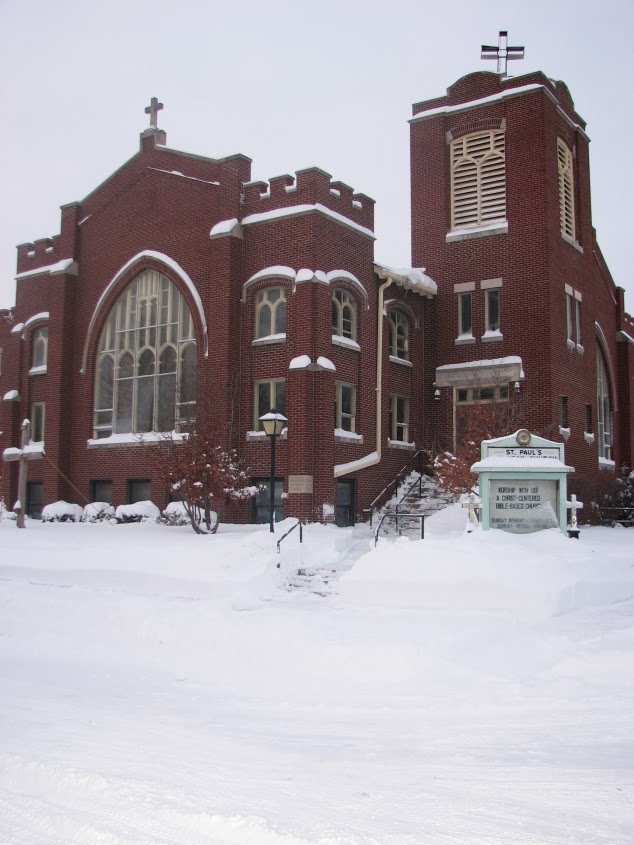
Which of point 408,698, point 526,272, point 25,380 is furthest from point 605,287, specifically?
point 408,698

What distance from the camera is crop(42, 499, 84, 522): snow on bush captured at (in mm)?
23297

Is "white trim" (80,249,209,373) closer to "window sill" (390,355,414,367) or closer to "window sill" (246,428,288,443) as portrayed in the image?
"window sill" (246,428,288,443)

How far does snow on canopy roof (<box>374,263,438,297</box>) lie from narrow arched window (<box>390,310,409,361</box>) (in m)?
0.89

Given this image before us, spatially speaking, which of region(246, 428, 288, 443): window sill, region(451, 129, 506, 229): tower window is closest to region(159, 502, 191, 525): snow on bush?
region(246, 428, 288, 443): window sill

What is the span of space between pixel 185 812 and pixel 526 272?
21002mm

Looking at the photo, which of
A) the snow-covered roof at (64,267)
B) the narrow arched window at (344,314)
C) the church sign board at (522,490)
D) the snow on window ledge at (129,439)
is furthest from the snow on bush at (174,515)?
the snow-covered roof at (64,267)

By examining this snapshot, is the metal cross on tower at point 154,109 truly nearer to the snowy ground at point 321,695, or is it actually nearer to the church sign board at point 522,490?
the snowy ground at point 321,695

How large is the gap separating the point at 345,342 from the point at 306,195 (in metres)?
3.87

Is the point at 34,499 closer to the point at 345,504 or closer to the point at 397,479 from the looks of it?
the point at 345,504

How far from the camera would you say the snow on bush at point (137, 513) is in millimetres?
21562

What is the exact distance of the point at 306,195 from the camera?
66.9ft

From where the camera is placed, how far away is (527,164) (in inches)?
928

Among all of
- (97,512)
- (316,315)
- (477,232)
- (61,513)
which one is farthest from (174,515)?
(477,232)

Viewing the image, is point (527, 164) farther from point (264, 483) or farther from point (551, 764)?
point (551, 764)
